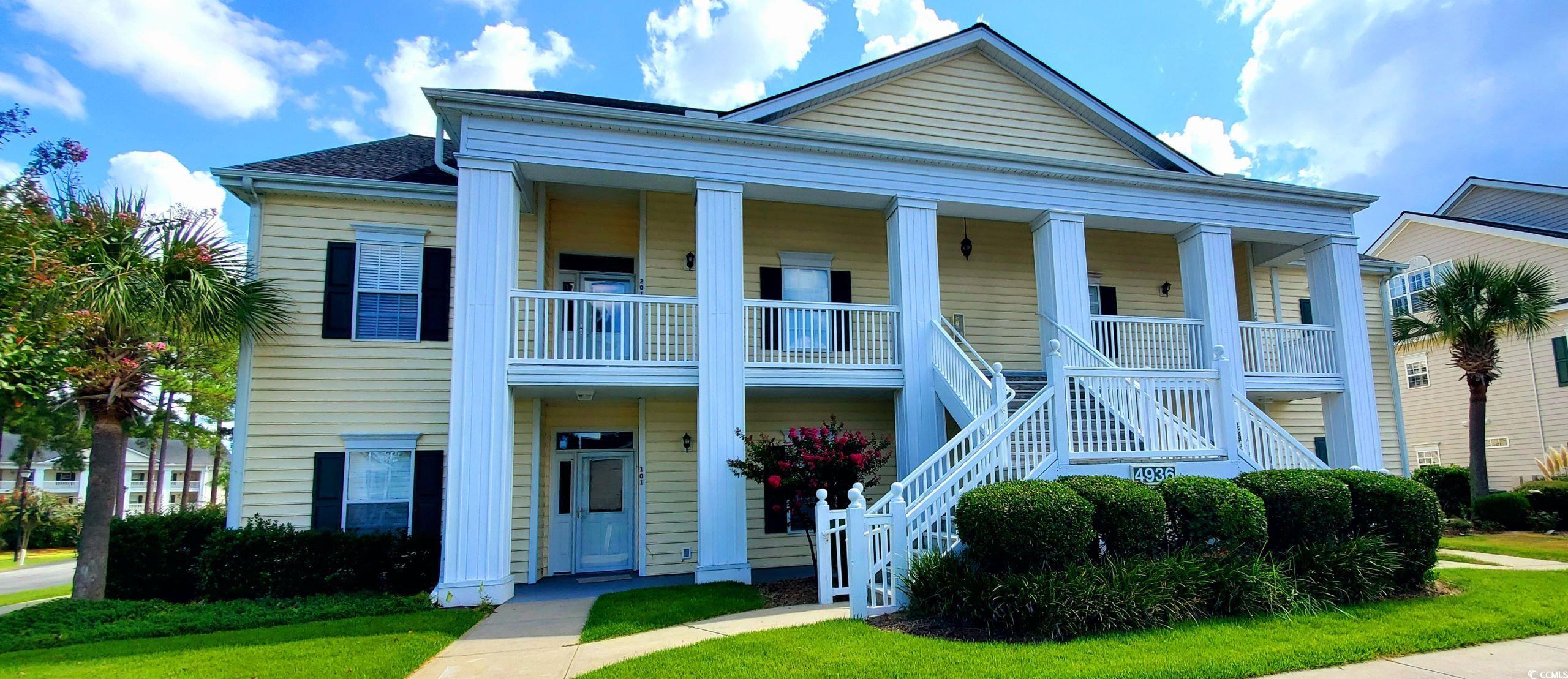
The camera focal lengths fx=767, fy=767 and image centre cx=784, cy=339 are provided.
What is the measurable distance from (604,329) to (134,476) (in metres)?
54.3

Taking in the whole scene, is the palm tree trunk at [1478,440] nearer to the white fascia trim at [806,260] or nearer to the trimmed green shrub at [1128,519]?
the trimmed green shrub at [1128,519]

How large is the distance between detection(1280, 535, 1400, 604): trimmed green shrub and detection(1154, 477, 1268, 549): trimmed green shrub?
393 mm

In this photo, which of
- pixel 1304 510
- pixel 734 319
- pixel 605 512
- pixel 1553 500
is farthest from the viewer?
pixel 1553 500

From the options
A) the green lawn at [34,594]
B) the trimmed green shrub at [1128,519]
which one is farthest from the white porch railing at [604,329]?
the green lawn at [34,594]

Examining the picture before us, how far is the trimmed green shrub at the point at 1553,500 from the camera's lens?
49.3 feet

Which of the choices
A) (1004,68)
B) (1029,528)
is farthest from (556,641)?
(1004,68)

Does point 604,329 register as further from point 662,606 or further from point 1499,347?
point 1499,347

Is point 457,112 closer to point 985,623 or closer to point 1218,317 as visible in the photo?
point 985,623

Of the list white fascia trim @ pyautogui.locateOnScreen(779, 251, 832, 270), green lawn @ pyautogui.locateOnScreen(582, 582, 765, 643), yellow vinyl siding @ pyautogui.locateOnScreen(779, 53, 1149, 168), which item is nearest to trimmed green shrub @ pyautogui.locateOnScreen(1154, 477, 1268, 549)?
green lawn @ pyautogui.locateOnScreen(582, 582, 765, 643)

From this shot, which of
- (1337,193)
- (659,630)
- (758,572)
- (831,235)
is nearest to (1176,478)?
(659,630)

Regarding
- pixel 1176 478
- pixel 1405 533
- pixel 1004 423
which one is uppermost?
pixel 1004 423

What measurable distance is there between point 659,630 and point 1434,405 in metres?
26.3

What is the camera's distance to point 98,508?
949 centimetres

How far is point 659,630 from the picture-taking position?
7410 millimetres
